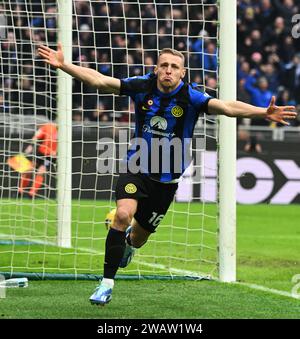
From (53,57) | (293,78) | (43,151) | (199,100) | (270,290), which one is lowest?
(270,290)

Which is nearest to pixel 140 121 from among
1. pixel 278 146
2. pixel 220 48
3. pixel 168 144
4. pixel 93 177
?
pixel 168 144

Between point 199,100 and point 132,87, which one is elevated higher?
point 132,87

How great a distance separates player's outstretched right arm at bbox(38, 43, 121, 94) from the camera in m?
8.01

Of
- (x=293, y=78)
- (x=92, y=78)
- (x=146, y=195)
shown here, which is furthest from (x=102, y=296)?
(x=293, y=78)

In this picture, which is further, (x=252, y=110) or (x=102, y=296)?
(x=252, y=110)

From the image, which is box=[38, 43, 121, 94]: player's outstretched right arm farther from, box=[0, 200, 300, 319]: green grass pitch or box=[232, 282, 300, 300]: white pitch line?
box=[232, 282, 300, 300]: white pitch line

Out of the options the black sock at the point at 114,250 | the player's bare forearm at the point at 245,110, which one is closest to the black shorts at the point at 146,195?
the black sock at the point at 114,250

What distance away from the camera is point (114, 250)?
26.8 ft

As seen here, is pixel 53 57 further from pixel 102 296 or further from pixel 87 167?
pixel 87 167

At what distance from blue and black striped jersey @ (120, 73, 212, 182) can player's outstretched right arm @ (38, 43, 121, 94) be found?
0.11 metres

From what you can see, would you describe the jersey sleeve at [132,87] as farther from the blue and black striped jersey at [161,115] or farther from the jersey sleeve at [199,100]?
the jersey sleeve at [199,100]

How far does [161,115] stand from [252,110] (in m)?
0.82

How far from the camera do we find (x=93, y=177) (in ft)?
55.8

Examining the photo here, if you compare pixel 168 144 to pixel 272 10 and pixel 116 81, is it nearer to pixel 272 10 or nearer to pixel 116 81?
pixel 116 81
